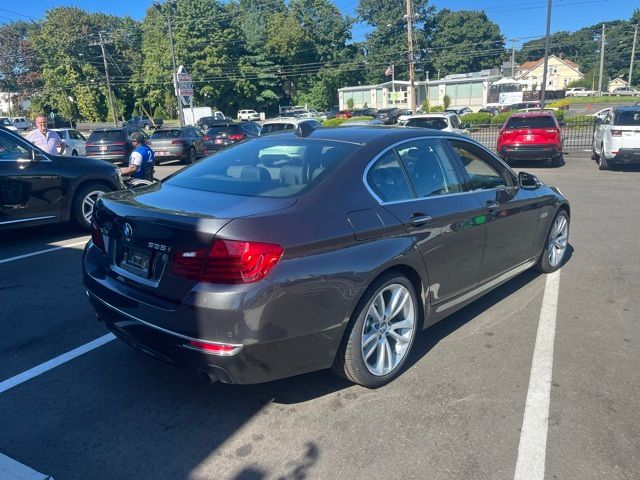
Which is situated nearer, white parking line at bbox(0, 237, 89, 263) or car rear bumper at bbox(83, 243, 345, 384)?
car rear bumper at bbox(83, 243, 345, 384)

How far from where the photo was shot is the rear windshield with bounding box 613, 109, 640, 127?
14.5m

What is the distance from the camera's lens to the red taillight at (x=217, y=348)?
279cm

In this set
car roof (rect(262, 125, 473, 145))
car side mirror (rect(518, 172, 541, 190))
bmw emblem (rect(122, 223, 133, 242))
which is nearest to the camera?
bmw emblem (rect(122, 223, 133, 242))

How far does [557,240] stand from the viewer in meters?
5.95

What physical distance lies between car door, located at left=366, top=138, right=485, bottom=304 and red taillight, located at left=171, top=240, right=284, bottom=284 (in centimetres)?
100

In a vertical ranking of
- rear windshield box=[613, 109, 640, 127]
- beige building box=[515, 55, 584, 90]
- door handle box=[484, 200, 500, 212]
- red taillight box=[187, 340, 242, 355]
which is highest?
beige building box=[515, 55, 584, 90]

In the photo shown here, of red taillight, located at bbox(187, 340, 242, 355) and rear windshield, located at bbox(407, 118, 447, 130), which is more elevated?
rear windshield, located at bbox(407, 118, 447, 130)

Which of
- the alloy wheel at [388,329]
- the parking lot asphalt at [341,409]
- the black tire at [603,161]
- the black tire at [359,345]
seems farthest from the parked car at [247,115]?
the black tire at [359,345]

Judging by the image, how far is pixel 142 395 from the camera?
11.3 ft

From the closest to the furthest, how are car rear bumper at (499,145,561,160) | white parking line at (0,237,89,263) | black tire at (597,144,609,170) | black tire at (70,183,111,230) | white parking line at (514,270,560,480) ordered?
white parking line at (514,270,560,480)
white parking line at (0,237,89,263)
black tire at (70,183,111,230)
black tire at (597,144,609,170)
car rear bumper at (499,145,561,160)

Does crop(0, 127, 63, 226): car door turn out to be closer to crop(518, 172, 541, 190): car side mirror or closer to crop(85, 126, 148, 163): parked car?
crop(518, 172, 541, 190): car side mirror

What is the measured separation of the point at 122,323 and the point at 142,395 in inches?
21.1

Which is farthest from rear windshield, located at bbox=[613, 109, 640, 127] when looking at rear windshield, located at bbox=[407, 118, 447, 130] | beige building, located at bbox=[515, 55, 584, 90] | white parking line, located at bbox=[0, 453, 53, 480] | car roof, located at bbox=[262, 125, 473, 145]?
beige building, located at bbox=[515, 55, 584, 90]

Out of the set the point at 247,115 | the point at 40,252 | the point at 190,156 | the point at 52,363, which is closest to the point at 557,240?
the point at 52,363
